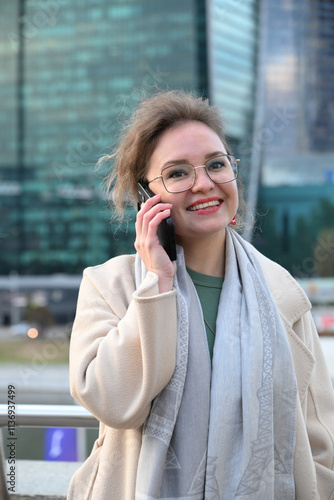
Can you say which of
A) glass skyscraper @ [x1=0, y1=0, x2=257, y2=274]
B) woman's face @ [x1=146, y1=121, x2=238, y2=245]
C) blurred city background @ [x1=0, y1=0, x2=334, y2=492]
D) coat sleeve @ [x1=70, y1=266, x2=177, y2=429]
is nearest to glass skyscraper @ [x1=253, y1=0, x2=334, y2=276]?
blurred city background @ [x1=0, y1=0, x2=334, y2=492]

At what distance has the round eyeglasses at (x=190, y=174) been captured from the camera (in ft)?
5.13

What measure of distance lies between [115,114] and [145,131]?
4538cm

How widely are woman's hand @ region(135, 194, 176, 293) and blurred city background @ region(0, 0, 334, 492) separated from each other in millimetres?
43601

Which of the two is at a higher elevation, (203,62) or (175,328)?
(203,62)

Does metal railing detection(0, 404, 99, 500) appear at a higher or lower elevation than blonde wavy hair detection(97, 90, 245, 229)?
lower

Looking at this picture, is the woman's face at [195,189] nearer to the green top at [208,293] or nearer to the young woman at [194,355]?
the young woman at [194,355]

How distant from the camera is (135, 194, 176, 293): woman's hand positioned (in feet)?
4.90

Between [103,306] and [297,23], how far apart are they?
5416 centimetres

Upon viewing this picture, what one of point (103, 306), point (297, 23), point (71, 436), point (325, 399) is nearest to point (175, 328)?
point (103, 306)

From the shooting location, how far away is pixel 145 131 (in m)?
1.66

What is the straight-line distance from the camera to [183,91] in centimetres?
184

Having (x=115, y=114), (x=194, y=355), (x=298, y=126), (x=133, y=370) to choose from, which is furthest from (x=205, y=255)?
(x=298, y=126)

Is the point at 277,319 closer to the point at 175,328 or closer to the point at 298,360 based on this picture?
the point at 298,360

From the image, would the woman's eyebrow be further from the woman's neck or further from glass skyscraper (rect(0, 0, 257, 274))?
glass skyscraper (rect(0, 0, 257, 274))
